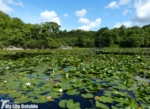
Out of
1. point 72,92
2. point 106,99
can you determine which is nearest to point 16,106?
point 72,92

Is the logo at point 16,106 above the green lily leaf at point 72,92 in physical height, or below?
below

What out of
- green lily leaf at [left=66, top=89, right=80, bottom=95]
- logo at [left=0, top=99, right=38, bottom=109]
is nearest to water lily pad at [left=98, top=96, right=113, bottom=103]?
green lily leaf at [left=66, top=89, right=80, bottom=95]

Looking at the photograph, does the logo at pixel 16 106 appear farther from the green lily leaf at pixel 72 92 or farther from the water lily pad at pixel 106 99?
the water lily pad at pixel 106 99

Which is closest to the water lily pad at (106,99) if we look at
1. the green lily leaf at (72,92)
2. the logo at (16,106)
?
the green lily leaf at (72,92)

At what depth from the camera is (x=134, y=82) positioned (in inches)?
199

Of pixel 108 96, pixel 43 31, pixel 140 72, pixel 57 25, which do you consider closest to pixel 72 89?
pixel 108 96

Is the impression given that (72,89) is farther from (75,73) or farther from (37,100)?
(75,73)

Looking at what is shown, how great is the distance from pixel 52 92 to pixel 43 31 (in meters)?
39.6

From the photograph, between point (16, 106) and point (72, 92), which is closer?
point (16, 106)

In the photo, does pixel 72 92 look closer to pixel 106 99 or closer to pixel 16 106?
pixel 106 99

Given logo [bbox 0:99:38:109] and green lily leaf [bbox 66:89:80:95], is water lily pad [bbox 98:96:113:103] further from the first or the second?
logo [bbox 0:99:38:109]

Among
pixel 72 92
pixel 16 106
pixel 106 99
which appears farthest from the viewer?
pixel 72 92

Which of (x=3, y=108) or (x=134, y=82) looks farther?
(x=134, y=82)

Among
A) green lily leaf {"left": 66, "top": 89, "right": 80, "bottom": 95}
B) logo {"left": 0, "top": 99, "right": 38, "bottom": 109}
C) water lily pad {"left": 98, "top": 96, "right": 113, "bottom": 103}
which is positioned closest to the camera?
logo {"left": 0, "top": 99, "right": 38, "bottom": 109}
